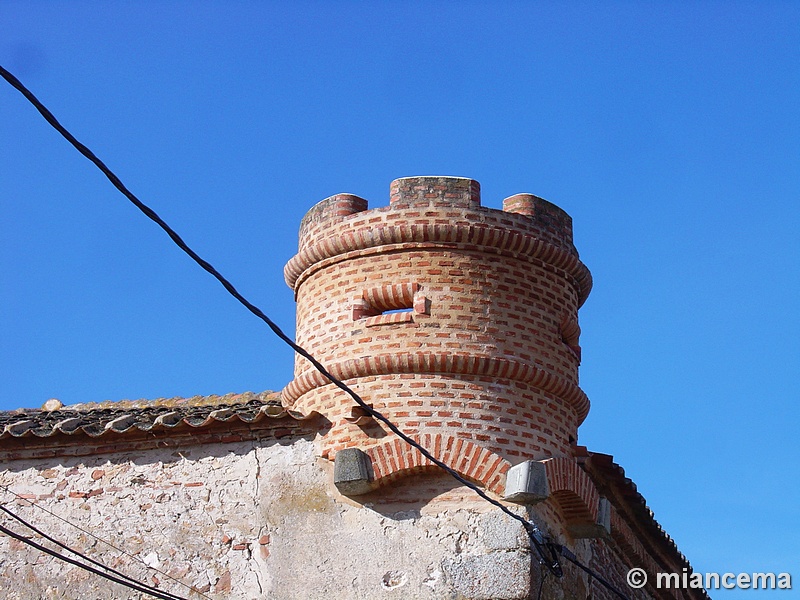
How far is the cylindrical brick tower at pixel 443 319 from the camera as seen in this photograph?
9.49 m

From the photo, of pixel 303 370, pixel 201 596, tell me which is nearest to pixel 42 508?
pixel 201 596

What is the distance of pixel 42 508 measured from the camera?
1009 centimetres

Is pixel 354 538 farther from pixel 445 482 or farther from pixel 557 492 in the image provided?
pixel 557 492

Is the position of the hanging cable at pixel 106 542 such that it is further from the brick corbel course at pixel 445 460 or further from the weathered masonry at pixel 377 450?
the brick corbel course at pixel 445 460

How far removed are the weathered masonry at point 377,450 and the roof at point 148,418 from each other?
0.10 feet

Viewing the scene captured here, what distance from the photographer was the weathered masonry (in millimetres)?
9219

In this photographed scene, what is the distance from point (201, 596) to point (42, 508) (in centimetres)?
173

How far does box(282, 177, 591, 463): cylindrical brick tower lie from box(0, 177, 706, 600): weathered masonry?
0.02m

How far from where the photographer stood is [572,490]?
9.74m

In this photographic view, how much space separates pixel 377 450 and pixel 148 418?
7.67 feet

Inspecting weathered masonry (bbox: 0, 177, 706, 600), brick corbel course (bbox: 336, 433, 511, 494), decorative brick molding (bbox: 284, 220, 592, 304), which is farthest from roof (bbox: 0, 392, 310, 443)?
decorative brick molding (bbox: 284, 220, 592, 304)

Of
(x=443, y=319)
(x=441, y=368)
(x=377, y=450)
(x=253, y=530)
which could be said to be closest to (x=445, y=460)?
(x=377, y=450)

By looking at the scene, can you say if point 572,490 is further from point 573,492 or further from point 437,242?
point 437,242

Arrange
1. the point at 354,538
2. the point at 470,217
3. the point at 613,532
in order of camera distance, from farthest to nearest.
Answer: the point at 613,532 < the point at 470,217 < the point at 354,538
